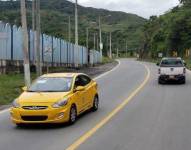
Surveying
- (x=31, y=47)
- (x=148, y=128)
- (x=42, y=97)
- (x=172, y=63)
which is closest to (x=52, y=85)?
(x=42, y=97)

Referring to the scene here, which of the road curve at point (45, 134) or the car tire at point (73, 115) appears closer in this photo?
the road curve at point (45, 134)

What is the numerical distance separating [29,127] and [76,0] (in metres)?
41.2

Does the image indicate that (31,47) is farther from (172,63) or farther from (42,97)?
(42,97)

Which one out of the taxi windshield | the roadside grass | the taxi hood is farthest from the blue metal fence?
the taxi hood

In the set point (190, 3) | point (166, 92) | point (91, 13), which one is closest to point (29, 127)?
point (166, 92)

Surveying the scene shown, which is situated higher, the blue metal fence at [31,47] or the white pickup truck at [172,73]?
the blue metal fence at [31,47]

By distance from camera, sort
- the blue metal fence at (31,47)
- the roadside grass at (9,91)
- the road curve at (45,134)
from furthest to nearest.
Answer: the blue metal fence at (31,47) < the roadside grass at (9,91) < the road curve at (45,134)

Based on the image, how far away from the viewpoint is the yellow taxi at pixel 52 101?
15.0m

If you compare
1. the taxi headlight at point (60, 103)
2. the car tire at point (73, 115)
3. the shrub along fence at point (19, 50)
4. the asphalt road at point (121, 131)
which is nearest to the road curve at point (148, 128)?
the asphalt road at point (121, 131)

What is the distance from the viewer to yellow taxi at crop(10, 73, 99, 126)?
15.0 metres

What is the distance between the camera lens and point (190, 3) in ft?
350

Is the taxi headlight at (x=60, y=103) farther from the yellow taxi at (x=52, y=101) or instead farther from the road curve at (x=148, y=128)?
the road curve at (x=148, y=128)

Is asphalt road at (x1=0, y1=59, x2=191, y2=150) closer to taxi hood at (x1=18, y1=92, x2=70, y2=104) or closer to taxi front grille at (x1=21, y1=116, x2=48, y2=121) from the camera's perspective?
taxi front grille at (x1=21, y1=116, x2=48, y2=121)

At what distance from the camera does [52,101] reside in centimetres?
1515
